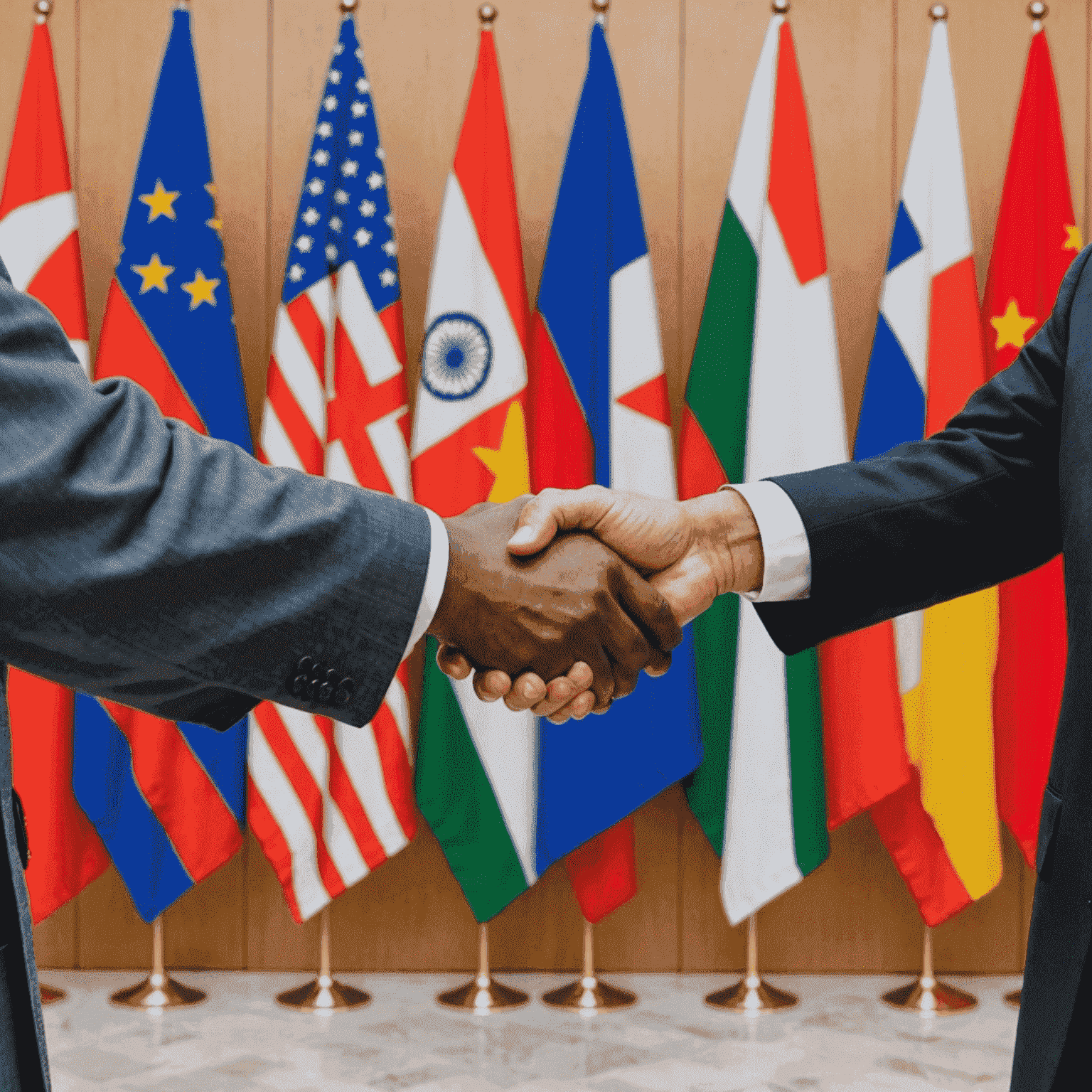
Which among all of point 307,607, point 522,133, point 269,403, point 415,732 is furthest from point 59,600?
point 522,133

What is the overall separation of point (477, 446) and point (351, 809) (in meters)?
1.16

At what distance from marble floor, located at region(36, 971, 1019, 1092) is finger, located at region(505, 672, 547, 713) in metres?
1.60

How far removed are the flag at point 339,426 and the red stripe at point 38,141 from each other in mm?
749

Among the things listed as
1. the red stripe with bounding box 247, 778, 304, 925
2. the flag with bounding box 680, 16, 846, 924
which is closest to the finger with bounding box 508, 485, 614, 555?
the flag with bounding box 680, 16, 846, 924

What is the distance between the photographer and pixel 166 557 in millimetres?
1198

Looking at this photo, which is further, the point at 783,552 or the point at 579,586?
the point at 579,586

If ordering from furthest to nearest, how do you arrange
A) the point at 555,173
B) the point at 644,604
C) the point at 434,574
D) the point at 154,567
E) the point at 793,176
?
A: 1. the point at 555,173
2. the point at 793,176
3. the point at 644,604
4. the point at 434,574
5. the point at 154,567

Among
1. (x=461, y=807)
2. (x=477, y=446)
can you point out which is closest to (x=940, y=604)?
(x=477, y=446)

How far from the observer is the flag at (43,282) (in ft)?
11.5

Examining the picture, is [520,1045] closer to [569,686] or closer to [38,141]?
[569,686]

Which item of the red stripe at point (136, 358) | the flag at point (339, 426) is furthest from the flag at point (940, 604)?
the red stripe at point (136, 358)

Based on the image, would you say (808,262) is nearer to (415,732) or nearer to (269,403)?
(269,403)

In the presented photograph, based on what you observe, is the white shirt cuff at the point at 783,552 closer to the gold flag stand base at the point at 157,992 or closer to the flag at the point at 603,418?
the flag at the point at 603,418

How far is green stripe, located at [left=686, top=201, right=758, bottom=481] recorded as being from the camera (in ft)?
11.9
